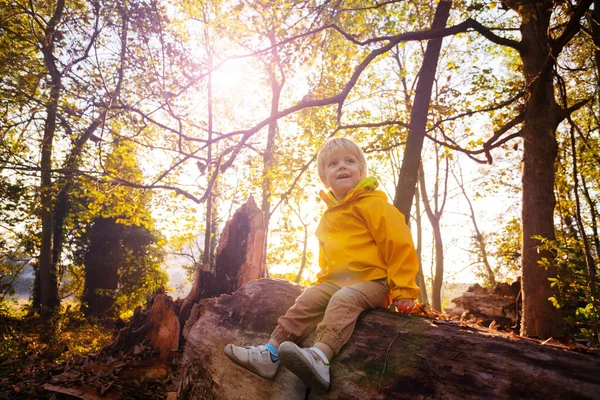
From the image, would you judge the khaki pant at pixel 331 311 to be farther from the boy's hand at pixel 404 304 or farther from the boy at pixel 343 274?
the boy's hand at pixel 404 304

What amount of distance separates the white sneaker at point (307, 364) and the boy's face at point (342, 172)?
5.01 feet

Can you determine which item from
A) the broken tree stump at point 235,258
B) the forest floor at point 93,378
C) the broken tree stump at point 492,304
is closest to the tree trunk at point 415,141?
the broken tree stump at point 235,258

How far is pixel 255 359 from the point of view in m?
2.43

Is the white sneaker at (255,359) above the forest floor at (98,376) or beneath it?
above

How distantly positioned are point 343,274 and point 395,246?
0.55 meters

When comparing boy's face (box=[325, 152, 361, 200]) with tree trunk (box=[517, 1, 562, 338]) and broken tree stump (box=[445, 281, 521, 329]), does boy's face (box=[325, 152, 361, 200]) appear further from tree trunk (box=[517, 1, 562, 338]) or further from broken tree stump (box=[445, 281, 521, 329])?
broken tree stump (box=[445, 281, 521, 329])

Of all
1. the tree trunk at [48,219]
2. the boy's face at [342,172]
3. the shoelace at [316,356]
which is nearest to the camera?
the shoelace at [316,356]

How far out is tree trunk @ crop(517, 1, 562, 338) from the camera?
4902 mm

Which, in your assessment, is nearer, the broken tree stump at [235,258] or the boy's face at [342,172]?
the boy's face at [342,172]

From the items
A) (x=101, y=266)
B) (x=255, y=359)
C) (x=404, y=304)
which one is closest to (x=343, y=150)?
(x=404, y=304)

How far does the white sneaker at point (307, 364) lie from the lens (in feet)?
6.64

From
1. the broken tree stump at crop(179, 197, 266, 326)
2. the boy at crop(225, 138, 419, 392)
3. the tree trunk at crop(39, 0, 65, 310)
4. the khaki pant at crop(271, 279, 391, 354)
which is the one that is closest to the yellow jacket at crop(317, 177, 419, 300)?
the boy at crop(225, 138, 419, 392)

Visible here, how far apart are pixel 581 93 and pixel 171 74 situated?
44.2ft

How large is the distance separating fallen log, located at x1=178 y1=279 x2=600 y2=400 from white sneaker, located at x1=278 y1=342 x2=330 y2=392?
14 cm
